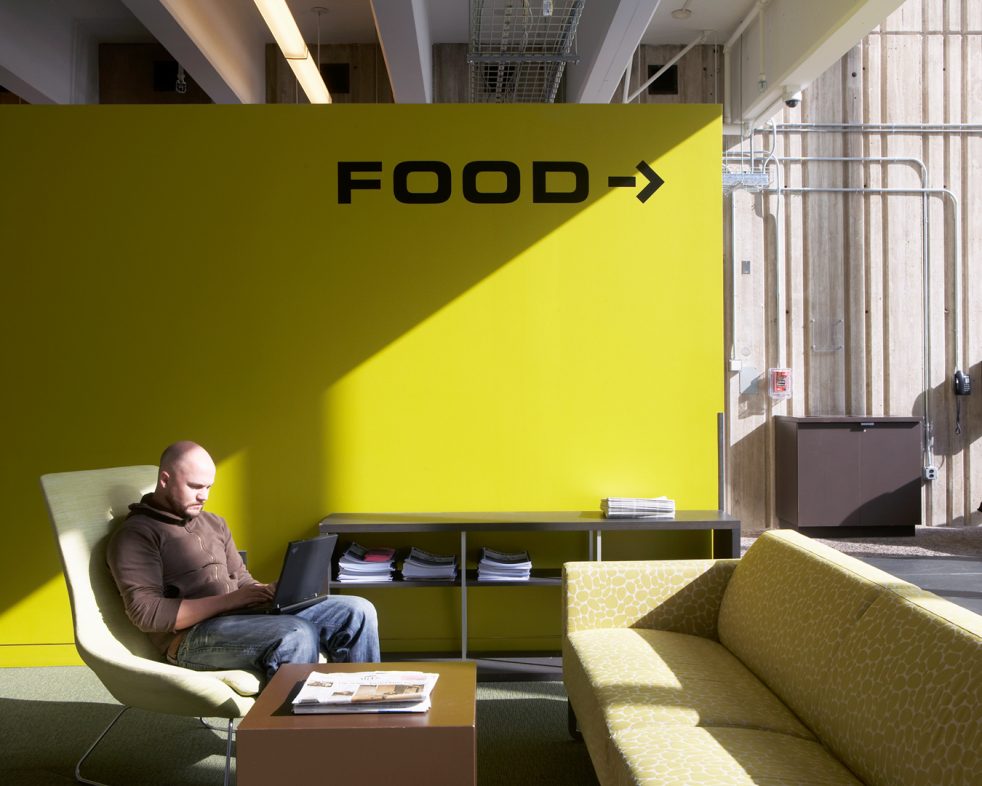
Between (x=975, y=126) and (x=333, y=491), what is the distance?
23.6 feet

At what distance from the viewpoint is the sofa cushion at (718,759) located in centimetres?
210

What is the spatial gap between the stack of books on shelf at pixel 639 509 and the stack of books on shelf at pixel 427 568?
0.78 metres

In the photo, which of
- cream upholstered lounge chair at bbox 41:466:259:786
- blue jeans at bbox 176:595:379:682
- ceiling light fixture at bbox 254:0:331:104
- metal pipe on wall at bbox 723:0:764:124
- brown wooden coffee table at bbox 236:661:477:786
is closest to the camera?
brown wooden coffee table at bbox 236:661:477:786

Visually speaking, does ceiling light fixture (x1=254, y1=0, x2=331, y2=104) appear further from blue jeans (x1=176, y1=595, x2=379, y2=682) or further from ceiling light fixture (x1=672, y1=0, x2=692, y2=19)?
ceiling light fixture (x1=672, y1=0, x2=692, y2=19)

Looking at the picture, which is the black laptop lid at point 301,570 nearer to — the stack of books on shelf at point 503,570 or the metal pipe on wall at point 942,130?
the stack of books on shelf at point 503,570

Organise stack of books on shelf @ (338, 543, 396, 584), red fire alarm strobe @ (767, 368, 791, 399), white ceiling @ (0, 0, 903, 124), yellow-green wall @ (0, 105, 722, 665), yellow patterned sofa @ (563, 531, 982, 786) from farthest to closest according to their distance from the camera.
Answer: red fire alarm strobe @ (767, 368, 791, 399), white ceiling @ (0, 0, 903, 124), yellow-green wall @ (0, 105, 722, 665), stack of books on shelf @ (338, 543, 396, 584), yellow patterned sofa @ (563, 531, 982, 786)

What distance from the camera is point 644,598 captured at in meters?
3.51

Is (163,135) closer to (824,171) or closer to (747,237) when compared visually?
(747,237)

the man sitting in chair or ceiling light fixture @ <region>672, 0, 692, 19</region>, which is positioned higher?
ceiling light fixture @ <region>672, 0, 692, 19</region>

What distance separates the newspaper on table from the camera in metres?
2.40

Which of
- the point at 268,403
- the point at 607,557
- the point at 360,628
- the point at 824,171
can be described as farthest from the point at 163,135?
the point at 824,171

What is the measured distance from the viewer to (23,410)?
4598mm

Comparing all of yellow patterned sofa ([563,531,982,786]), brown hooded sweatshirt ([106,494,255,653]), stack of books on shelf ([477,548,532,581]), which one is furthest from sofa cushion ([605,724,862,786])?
stack of books on shelf ([477,548,532,581])

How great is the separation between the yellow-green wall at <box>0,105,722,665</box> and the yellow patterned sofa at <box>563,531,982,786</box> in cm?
122
